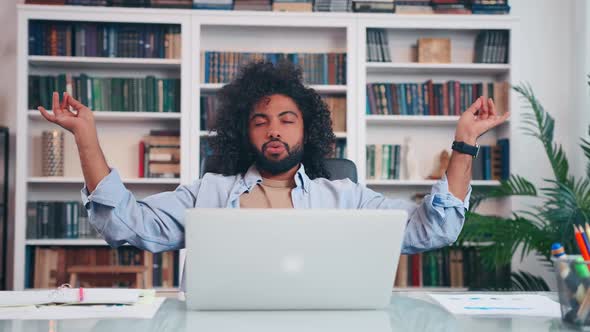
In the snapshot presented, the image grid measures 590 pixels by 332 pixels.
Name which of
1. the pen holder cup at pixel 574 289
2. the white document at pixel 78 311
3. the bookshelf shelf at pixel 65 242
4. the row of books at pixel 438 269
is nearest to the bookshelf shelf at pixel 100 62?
the bookshelf shelf at pixel 65 242

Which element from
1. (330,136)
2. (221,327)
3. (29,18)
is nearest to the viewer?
(221,327)

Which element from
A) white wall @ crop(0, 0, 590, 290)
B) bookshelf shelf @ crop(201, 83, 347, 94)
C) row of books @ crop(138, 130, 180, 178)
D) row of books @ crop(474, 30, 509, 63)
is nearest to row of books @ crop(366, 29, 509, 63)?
row of books @ crop(474, 30, 509, 63)

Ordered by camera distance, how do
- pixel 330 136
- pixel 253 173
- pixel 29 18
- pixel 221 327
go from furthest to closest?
pixel 29 18 < pixel 330 136 < pixel 253 173 < pixel 221 327

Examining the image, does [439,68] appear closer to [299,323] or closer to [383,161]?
[383,161]

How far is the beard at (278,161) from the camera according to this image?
6.05 ft

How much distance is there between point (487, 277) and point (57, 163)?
246cm

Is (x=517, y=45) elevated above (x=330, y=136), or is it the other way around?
(x=517, y=45)

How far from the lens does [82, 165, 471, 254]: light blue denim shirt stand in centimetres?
149

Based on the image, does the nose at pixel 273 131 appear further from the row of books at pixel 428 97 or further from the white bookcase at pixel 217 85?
the row of books at pixel 428 97

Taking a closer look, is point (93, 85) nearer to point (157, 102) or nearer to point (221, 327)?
point (157, 102)

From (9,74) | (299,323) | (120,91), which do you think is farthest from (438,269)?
(299,323)

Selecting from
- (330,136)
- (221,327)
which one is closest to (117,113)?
(330,136)

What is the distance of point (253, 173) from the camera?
188 cm

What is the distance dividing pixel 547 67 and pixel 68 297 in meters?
3.35
